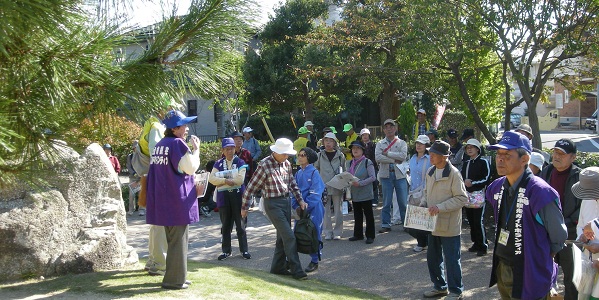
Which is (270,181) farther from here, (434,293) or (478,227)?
(478,227)

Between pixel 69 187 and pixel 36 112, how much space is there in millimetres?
3438

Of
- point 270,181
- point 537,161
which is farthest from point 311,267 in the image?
point 537,161

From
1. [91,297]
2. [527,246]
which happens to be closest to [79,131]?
[91,297]

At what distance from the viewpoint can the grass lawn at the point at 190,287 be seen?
19.7 feet

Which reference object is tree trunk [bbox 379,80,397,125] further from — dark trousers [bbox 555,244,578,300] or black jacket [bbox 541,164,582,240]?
dark trousers [bbox 555,244,578,300]

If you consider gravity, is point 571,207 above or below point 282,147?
→ below

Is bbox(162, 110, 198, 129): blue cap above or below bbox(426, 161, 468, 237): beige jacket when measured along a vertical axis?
above

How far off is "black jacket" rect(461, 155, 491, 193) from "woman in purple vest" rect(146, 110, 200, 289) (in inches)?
201

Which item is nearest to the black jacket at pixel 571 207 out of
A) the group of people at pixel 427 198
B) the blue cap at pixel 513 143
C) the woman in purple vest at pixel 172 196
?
the group of people at pixel 427 198

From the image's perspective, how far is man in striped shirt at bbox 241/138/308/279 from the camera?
802cm

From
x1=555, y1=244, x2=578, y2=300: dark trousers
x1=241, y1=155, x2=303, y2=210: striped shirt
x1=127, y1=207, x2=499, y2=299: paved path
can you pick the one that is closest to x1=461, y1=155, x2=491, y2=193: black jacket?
x1=127, y1=207, x2=499, y2=299: paved path

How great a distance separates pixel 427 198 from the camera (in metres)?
7.68

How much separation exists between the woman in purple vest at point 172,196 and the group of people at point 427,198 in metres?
0.01

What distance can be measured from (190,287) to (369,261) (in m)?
3.76
